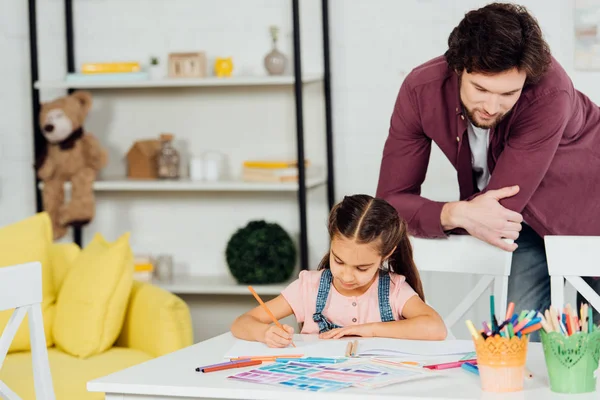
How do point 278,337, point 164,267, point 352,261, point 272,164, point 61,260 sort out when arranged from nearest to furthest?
point 278,337 < point 352,261 < point 61,260 < point 272,164 < point 164,267

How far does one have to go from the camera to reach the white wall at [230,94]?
355cm

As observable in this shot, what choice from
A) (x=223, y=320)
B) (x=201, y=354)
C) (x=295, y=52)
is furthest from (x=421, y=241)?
(x=223, y=320)

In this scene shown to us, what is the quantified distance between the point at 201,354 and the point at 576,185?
110cm

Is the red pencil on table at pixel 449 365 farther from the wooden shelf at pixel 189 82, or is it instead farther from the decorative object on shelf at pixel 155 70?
the decorative object on shelf at pixel 155 70

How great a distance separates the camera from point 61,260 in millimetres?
3041

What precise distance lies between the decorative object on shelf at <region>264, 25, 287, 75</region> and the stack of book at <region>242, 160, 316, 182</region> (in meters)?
0.35

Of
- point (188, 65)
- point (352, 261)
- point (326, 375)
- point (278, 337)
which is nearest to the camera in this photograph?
point (326, 375)

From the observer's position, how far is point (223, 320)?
3.87m

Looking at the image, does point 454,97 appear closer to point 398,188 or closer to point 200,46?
point 398,188

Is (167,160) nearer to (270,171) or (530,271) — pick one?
(270,171)

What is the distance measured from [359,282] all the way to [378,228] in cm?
12

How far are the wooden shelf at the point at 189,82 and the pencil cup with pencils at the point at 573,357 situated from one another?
224 cm

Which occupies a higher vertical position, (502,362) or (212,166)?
(212,166)

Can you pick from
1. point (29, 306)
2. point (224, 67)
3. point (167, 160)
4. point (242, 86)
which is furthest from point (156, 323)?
point (242, 86)
